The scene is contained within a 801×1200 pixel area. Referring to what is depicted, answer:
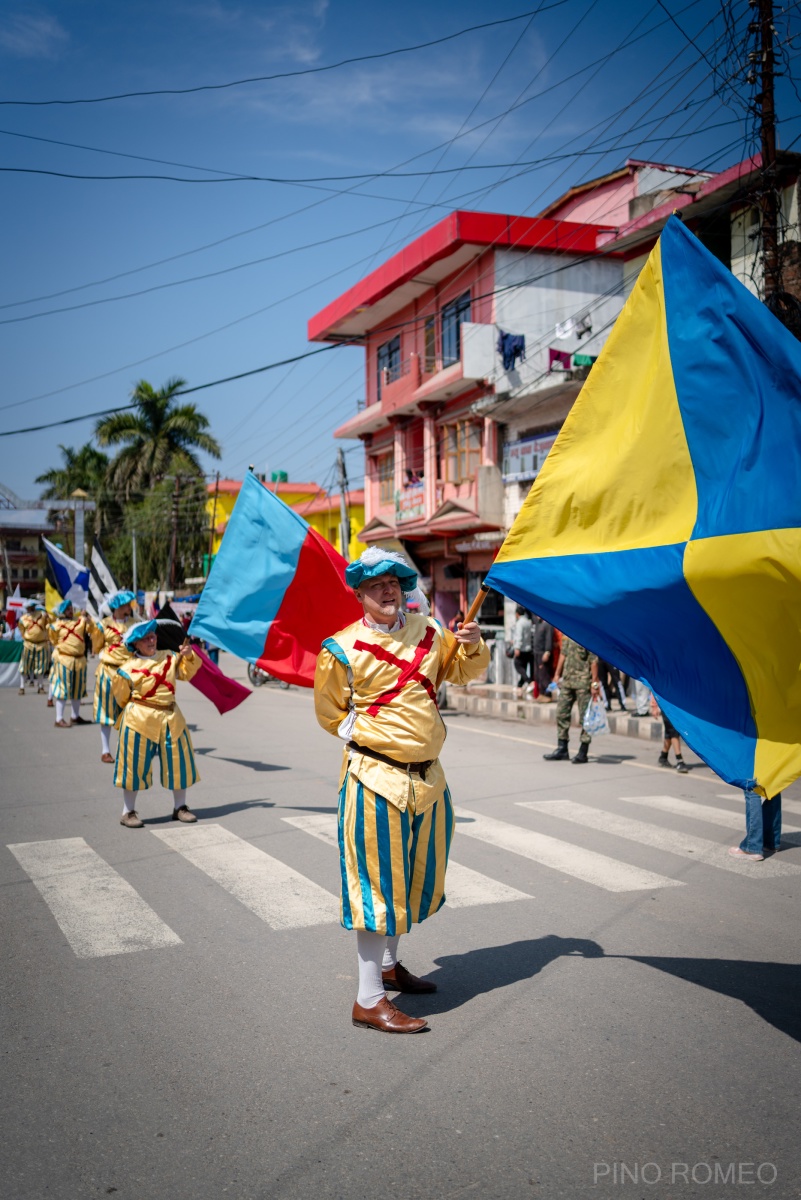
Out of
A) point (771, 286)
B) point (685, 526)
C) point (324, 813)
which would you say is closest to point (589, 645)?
point (685, 526)

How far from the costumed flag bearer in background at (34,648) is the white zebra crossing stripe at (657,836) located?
15.7 metres

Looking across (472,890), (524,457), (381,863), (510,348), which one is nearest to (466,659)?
(381,863)

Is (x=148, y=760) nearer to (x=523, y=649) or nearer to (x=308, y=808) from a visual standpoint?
(x=308, y=808)

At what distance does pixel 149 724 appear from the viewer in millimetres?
8141

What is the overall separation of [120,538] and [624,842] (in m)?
48.0

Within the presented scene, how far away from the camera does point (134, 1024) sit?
4.23 meters

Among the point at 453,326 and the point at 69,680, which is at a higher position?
the point at 453,326

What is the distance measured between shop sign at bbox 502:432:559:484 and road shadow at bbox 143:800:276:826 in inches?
658

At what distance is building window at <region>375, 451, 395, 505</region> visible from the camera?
3366cm

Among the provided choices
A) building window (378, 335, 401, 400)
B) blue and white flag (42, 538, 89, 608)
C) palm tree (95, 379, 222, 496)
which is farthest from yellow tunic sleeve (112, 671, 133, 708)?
palm tree (95, 379, 222, 496)

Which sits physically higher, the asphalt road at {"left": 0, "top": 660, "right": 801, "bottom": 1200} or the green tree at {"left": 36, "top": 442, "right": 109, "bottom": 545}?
the green tree at {"left": 36, "top": 442, "right": 109, "bottom": 545}

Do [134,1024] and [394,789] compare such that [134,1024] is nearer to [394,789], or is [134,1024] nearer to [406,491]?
[394,789]

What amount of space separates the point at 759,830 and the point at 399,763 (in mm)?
3946

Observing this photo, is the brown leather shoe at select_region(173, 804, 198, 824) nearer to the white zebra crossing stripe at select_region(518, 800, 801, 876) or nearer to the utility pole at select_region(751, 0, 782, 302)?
the white zebra crossing stripe at select_region(518, 800, 801, 876)
